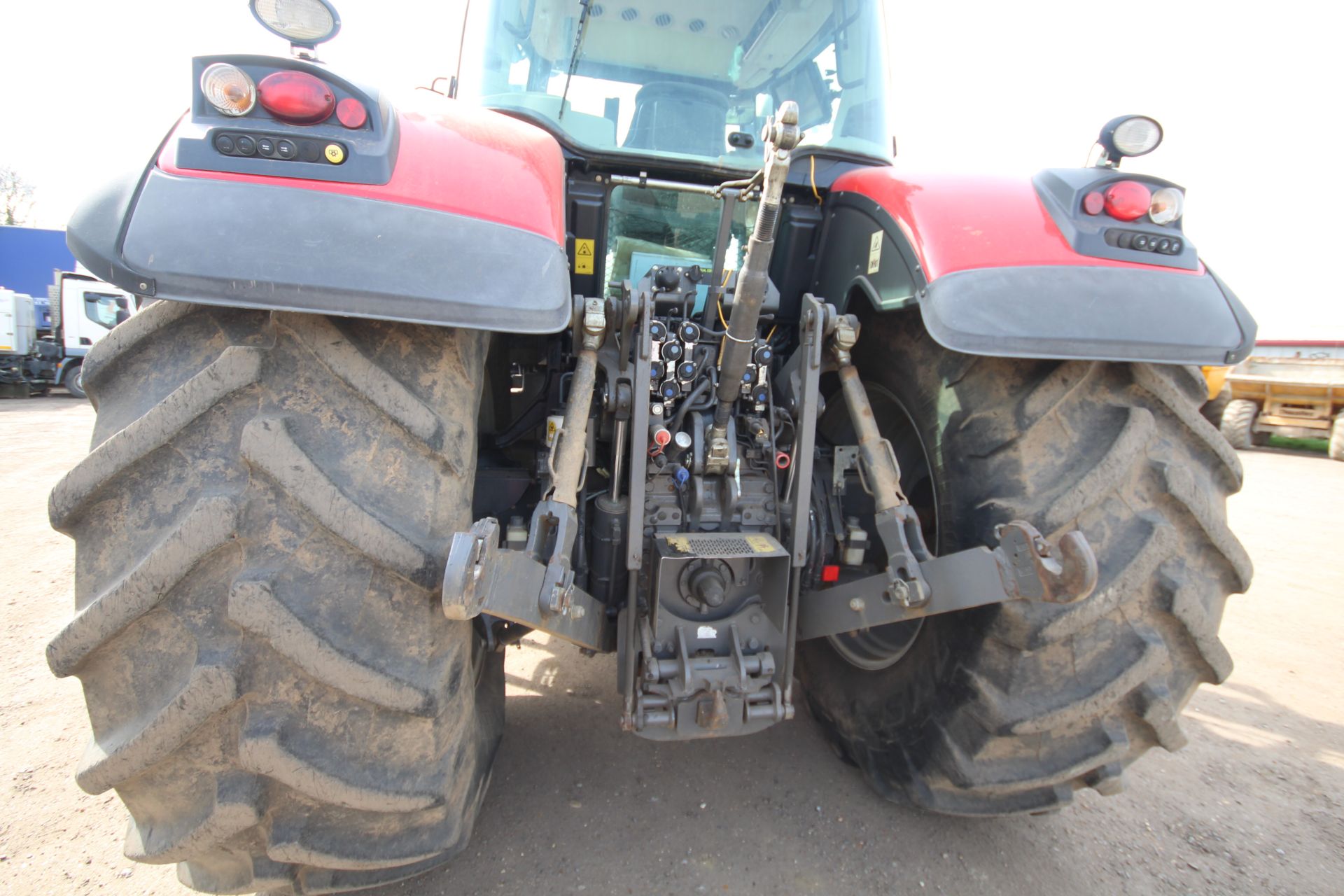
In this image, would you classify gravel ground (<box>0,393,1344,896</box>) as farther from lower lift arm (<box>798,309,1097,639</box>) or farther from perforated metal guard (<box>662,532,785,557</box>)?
perforated metal guard (<box>662,532,785,557</box>)

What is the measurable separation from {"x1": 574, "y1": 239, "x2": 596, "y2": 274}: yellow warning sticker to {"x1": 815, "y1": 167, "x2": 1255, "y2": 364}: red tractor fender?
90 centimetres

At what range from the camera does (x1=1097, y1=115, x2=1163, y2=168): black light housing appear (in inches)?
65.7

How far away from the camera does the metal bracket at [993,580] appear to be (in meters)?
1.24

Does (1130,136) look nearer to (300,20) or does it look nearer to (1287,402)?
(300,20)

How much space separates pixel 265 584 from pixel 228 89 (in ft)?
2.88

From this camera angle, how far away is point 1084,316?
1.50 meters

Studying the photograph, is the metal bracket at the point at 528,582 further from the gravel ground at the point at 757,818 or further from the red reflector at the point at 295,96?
the red reflector at the point at 295,96

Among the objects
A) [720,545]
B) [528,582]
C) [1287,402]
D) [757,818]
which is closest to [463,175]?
[528,582]

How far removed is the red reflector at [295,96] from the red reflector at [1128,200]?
1707 millimetres

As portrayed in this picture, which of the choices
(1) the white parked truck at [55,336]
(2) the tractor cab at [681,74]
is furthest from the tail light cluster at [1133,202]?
(1) the white parked truck at [55,336]

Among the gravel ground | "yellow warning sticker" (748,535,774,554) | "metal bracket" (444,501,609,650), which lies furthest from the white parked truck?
"yellow warning sticker" (748,535,774,554)

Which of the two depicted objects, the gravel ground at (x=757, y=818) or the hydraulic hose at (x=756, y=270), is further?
the gravel ground at (x=757, y=818)

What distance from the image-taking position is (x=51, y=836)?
1938mm

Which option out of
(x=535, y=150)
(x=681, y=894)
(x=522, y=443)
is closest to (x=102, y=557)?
(x=535, y=150)
